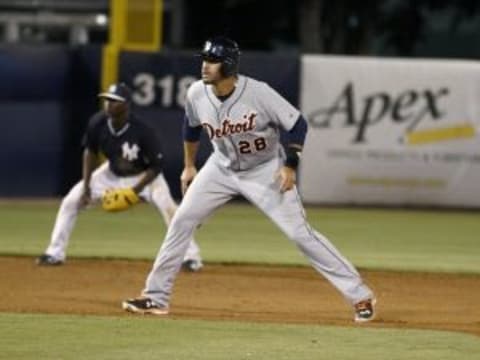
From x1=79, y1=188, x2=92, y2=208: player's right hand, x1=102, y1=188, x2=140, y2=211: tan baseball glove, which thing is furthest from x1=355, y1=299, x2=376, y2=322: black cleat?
x1=79, y1=188, x2=92, y2=208: player's right hand

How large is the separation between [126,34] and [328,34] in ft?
28.7

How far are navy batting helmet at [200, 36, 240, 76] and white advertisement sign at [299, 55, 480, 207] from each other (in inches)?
452

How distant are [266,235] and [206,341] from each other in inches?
325

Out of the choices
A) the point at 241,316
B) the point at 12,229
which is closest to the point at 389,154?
the point at 12,229

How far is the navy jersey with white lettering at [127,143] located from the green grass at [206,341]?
11.1ft

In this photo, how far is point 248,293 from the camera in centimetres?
1198

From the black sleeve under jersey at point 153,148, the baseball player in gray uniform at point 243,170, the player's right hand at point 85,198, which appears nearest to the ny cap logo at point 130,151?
the black sleeve under jersey at point 153,148

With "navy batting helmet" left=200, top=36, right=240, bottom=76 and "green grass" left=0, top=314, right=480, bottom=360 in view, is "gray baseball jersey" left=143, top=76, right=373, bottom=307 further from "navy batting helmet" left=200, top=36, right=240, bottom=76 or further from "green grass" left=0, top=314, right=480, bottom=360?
"green grass" left=0, top=314, right=480, bottom=360

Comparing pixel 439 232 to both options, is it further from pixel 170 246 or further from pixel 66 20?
pixel 66 20

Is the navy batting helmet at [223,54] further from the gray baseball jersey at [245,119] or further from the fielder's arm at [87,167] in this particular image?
the fielder's arm at [87,167]

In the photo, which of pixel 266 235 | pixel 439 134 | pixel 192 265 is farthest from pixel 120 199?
pixel 439 134

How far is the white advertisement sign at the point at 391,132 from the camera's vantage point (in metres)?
21.3

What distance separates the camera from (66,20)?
27.5 meters

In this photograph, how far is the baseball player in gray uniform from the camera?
982 cm
